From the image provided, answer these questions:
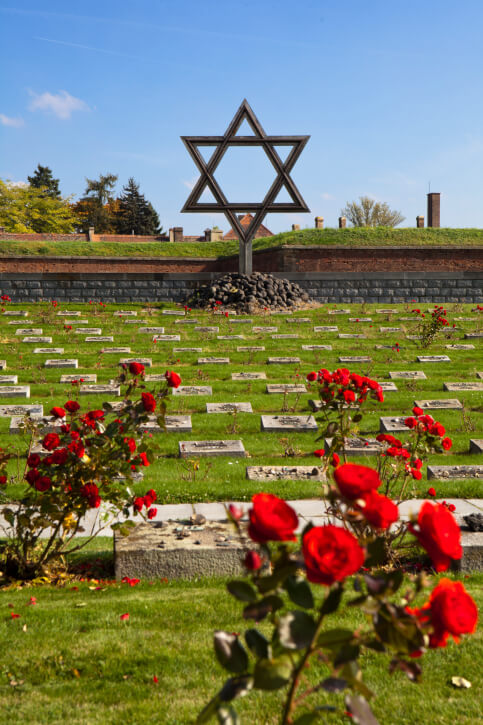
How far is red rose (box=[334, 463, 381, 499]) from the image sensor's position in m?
1.69

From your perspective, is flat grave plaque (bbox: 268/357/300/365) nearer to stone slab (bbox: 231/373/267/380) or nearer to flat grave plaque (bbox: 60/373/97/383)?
stone slab (bbox: 231/373/267/380)

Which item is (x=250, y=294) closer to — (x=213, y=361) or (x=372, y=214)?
(x=213, y=361)

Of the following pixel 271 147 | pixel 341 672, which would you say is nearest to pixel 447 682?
pixel 341 672

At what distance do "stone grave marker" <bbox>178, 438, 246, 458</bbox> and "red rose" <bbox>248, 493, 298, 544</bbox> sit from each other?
21.2ft

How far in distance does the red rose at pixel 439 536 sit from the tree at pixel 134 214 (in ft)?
184

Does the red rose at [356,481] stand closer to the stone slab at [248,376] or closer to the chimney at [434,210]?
the stone slab at [248,376]

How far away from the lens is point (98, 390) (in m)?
10.8

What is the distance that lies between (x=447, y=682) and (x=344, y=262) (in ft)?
67.7

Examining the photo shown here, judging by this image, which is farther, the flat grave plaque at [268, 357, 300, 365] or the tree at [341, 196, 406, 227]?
the tree at [341, 196, 406, 227]

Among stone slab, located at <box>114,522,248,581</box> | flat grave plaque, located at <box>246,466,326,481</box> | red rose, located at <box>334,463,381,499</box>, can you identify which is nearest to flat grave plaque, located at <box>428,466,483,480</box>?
flat grave plaque, located at <box>246,466,326,481</box>

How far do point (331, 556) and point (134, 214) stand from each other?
5665 cm

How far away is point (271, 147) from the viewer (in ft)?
63.5

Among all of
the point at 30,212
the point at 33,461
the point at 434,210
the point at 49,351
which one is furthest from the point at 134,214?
the point at 33,461

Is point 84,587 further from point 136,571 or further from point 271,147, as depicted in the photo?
point 271,147
